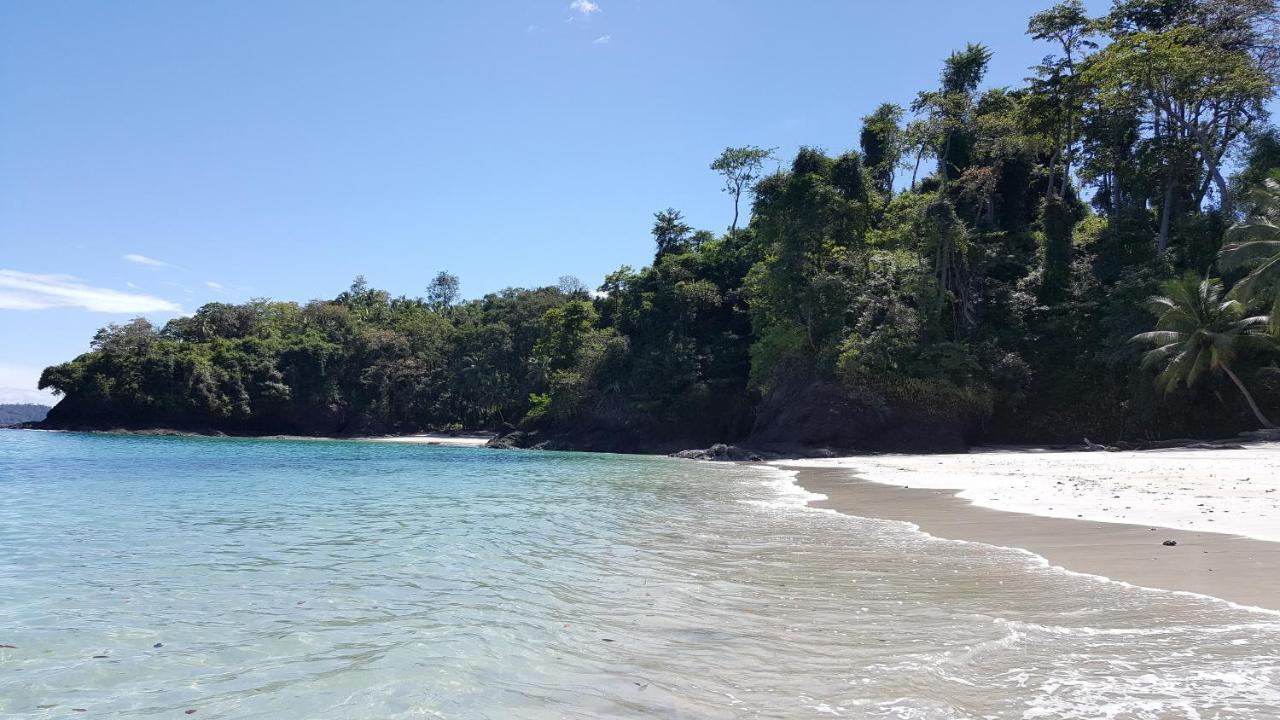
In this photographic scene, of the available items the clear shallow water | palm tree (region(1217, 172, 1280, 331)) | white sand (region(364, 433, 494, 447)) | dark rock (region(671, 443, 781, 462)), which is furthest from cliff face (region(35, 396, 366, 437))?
palm tree (region(1217, 172, 1280, 331))

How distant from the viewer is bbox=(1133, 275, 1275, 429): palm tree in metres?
23.9

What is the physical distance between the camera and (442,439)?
57281mm

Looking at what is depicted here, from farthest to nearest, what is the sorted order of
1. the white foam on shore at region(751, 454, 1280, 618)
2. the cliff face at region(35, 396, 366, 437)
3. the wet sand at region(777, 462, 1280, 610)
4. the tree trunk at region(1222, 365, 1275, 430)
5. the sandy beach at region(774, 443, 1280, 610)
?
the cliff face at region(35, 396, 366, 437) → the tree trunk at region(1222, 365, 1275, 430) → the sandy beach at region(774, 443, 1280, 610) → the wet sand at region(777, 462, 1280, 610) → the white foam on shore at region(751, 454, 1280, 618)

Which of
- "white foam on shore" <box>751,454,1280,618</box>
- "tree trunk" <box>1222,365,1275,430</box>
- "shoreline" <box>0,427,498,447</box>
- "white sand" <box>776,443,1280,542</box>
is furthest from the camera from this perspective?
"shoreline" <box>0,427,498,447</box>

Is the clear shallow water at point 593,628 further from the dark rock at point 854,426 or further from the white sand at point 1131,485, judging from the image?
the dark rock at point 854,426

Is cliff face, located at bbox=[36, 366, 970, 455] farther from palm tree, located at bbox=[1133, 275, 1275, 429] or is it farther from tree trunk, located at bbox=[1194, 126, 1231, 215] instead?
tree trunk, located at bbox=[1194, 126, 1231, 215]

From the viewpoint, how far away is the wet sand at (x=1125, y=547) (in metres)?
5.71

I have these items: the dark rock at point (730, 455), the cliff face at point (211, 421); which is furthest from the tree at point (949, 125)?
the cliff face at point (211, 421)

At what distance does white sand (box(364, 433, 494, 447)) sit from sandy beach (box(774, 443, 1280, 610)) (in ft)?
122

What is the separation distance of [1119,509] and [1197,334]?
60.6ft

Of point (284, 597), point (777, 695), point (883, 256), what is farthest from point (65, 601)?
point (883, 256)

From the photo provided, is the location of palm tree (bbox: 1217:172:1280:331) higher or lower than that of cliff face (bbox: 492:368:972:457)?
higher

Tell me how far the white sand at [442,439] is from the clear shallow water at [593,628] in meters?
43.3

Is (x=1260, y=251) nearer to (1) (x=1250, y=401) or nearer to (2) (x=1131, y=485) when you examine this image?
(1) (x=1250, y=401)
